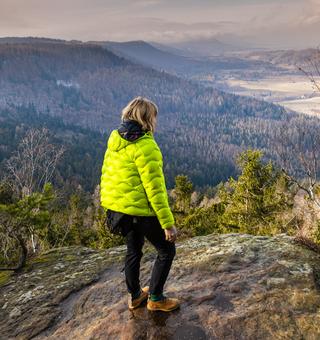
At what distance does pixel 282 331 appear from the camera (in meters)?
5.40

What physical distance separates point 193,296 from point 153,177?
2373mm

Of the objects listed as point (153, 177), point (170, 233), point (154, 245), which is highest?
point (153, 177)

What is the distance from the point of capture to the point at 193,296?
6.43m

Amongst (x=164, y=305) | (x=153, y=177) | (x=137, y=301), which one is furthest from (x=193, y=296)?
(x=153, y=177)

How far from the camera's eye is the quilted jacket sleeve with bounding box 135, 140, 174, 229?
5.25 meters

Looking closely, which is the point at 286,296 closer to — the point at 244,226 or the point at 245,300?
the point at 245,300

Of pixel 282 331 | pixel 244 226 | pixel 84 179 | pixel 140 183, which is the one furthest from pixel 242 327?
pixel 84 179

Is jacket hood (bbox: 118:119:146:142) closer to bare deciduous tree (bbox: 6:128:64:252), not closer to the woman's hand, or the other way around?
the woman's hand

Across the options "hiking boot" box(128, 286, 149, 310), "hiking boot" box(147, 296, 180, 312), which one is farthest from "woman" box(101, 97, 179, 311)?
"hiking boot" box(128, 286, 149, 310)

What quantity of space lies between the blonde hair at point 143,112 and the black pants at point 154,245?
4.30ft

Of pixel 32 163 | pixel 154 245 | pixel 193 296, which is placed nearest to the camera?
pixel 154 245

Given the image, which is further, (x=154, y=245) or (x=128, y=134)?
(x=154, y=245)

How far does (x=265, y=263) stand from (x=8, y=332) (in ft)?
15.2

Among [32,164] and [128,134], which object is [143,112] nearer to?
[128,134]
